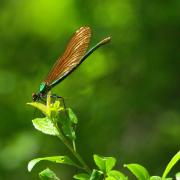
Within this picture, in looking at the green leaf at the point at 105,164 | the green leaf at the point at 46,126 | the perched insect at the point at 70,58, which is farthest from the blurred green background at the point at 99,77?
the green leaf at the point at 105,164

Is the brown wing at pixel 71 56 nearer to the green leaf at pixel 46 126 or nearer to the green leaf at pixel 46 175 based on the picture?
the green leaf at pixel 46 126

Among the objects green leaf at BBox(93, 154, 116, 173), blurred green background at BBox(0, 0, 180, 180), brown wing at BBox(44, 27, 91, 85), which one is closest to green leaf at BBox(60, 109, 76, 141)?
green leaf at BBox(93, 154, 116, 173)

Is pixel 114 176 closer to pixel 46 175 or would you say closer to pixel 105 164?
pixel 105 164

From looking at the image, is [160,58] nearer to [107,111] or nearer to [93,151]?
[107,111]

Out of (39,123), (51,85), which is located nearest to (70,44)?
(51,85)

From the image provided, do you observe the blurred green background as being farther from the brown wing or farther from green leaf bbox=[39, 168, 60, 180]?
green leaf bbox=[39, 168, 60, 180]

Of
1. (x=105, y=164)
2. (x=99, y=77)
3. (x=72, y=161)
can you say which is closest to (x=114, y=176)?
(x=105, y=164)
